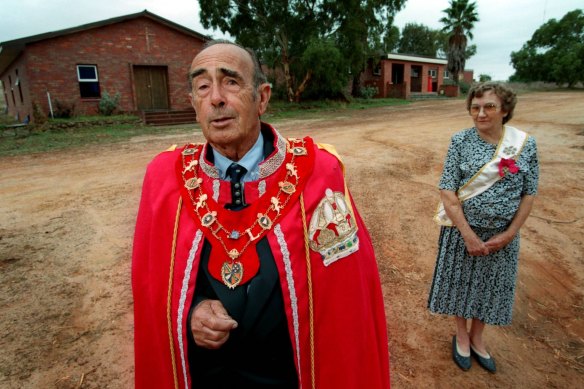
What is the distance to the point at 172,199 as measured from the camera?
1731 millimetres

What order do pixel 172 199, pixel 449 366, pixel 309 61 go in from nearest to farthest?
1. pixel 172 199
2. pixel 449 366
3. pixel 309 61

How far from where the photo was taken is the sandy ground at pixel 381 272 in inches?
119

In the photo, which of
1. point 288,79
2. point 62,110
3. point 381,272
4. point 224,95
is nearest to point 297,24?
point 288,79

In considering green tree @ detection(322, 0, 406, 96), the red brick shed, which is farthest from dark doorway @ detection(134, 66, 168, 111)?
the red brick shed

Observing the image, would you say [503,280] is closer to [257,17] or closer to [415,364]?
[415,364]

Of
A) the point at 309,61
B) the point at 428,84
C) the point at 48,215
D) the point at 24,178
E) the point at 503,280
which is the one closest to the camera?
the point at 503,280

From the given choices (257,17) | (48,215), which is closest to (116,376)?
(48,215)

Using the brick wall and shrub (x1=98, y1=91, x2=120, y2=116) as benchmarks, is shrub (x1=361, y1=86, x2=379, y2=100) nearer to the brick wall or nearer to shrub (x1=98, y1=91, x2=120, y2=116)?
the brick wall

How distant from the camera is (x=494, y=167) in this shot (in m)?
2.66

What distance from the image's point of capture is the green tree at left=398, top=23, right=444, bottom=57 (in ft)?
181

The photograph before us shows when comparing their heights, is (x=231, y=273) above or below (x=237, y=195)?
below

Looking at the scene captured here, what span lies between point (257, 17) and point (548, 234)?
2062 cm

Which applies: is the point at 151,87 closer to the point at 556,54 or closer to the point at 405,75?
the point at 405,75

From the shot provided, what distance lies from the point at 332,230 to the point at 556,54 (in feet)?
152
